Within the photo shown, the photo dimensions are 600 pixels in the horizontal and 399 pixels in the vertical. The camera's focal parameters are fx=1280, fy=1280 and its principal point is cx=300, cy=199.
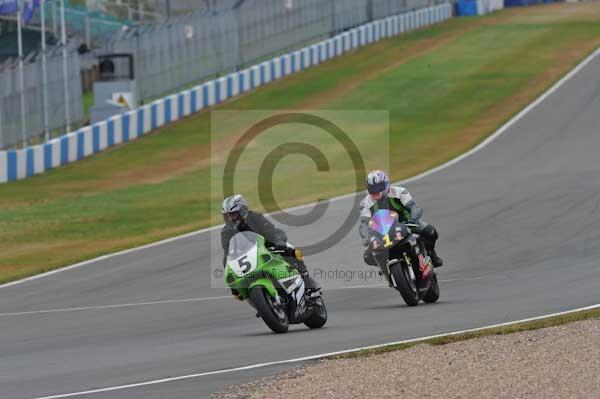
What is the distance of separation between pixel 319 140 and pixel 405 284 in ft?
77.1

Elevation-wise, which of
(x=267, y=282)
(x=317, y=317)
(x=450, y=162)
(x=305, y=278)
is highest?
(x=267, y=282)

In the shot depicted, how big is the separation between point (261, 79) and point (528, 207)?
25550mm

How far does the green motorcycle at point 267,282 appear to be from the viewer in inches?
509

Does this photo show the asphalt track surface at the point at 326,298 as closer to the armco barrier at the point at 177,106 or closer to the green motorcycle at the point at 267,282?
the green motorcycle at the point at 267,282

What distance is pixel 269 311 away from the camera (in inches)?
513

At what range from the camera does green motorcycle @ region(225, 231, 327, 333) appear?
12.9 meters

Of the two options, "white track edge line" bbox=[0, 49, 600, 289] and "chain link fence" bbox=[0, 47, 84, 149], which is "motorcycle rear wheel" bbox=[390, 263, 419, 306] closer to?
"white track edge line" bbox=[0, 49, 600, 289]

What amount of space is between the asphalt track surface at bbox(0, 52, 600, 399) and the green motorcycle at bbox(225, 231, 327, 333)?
0.85 feet

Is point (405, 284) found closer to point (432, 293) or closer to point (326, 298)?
point (432, 293)

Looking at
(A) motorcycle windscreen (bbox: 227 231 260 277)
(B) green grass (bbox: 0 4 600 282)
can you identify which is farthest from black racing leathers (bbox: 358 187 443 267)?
(B) green grass (bbox: 0 4 600 282)

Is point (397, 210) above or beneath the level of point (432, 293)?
above

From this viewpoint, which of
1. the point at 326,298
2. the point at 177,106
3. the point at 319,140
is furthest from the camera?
the point at 177,106

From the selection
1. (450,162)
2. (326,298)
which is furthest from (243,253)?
(450,162)

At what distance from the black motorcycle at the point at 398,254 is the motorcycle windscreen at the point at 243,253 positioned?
2.18 metres
